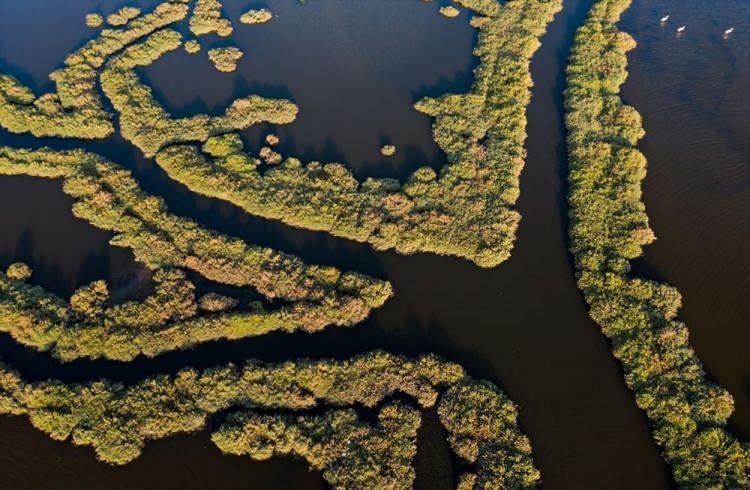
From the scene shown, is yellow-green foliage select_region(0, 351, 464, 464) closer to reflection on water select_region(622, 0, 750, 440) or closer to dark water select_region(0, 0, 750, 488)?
dark water select_region(0, 0, 750, 488)

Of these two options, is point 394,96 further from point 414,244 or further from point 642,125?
point 642,125

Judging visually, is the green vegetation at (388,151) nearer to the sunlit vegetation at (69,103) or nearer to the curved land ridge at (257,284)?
the curved land ridge at (257,284)

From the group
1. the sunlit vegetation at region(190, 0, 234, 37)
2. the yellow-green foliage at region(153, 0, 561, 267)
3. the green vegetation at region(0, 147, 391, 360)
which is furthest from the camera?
the sunlit vegetation at region(190, 0, 234, 37)

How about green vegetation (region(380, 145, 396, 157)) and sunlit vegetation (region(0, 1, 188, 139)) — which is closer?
green vegetation (region(380, 145, 396, 157))

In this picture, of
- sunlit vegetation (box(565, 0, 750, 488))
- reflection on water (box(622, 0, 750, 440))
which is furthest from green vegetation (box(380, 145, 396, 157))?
reflection on water (box(622, 0, 750, 440))

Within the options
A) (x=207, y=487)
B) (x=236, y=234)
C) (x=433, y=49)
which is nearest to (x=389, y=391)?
(x=207, y=487)

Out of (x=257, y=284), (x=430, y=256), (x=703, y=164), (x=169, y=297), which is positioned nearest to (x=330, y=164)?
(x=430, y=256)
